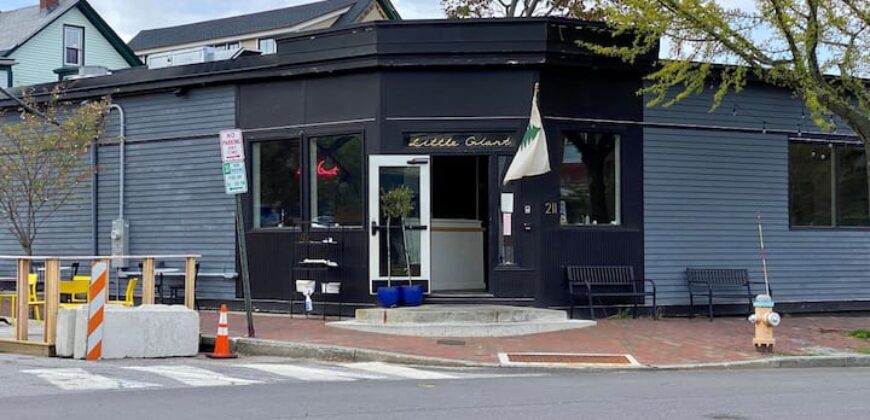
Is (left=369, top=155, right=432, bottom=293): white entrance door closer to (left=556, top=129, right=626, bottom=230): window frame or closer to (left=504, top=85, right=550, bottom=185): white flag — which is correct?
(left=504, top=85, right=550, bottom=185): white flag

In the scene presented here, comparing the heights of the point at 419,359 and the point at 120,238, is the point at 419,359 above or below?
below

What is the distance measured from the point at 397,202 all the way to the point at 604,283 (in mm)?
3669

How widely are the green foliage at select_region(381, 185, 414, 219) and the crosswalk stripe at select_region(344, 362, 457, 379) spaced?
3.65 m

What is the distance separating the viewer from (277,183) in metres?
17.6

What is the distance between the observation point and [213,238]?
713 inches

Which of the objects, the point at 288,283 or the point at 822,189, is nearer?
the point at 288,283

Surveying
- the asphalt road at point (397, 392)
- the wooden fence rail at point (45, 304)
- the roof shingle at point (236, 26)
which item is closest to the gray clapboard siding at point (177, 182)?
the wooden fence rail at point (45, 304)

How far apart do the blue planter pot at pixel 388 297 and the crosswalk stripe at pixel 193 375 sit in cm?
422

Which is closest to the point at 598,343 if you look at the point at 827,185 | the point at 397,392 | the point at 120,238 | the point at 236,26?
the point at 397,392

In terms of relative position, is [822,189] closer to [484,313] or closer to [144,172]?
[484,313]

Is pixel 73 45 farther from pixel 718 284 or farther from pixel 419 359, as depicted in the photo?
pixel 419 359

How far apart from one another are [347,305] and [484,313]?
2530 mm

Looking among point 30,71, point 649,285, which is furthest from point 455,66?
point 30,71

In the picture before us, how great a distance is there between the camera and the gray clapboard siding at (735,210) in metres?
17.3
